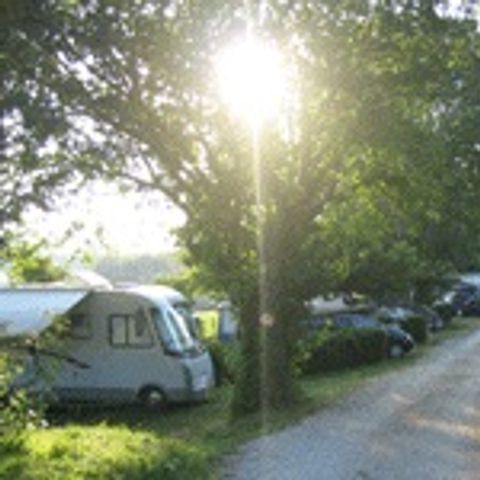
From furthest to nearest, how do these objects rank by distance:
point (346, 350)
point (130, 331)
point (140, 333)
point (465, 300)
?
point (465, 300), point (346, 350), point (130, 331), point (140, 333)

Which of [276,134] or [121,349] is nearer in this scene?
[276,134]

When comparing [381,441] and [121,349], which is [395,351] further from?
[381,441]

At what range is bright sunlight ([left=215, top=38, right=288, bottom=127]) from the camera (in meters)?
15.6

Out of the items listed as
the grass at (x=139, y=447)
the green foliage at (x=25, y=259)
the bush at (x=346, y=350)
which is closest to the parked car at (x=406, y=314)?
the bush at (x=346, y=350)

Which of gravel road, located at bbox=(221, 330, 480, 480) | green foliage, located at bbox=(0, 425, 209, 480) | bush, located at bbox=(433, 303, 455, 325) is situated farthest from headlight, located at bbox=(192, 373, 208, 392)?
bush, located at bbox=(433, 303, 455, 325)

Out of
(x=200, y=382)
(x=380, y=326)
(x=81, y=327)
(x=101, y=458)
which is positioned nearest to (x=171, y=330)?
(x=200, y=382)

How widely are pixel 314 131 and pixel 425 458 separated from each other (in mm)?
7055

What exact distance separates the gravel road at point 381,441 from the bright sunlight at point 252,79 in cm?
541

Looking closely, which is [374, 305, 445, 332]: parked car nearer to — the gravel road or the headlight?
the gravel road

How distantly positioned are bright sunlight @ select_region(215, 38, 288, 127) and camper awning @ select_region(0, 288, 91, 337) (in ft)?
21.8

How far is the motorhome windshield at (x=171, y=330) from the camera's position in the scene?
73.3 ft

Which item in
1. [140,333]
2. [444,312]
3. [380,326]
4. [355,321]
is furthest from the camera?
[444,312]

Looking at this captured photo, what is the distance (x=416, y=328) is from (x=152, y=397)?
61.5 ft

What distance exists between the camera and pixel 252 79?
1677cm
